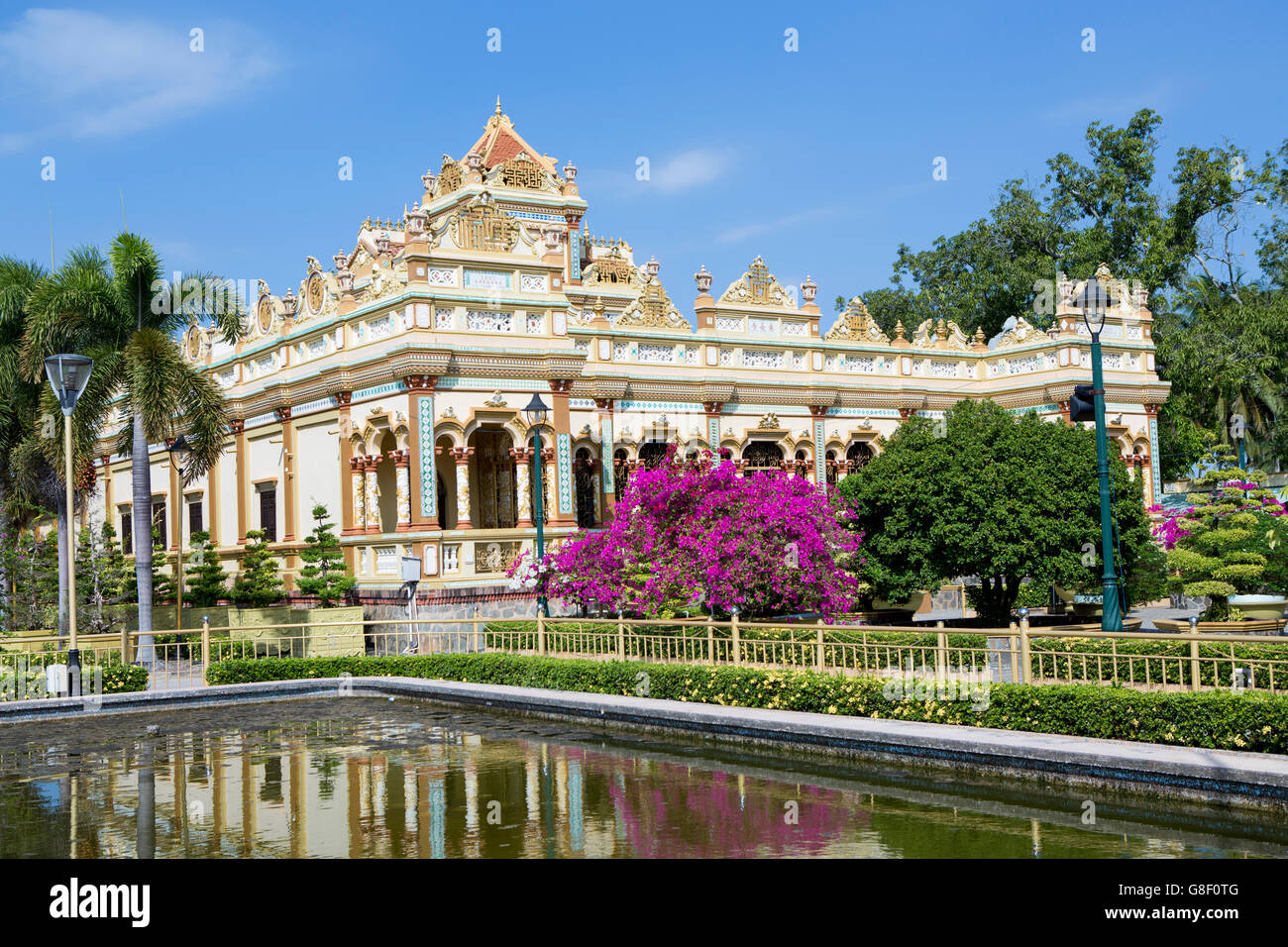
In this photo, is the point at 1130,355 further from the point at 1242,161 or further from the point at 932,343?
the point at 1242,161

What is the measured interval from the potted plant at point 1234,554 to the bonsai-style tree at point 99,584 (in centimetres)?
2303

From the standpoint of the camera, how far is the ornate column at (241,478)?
104 feet

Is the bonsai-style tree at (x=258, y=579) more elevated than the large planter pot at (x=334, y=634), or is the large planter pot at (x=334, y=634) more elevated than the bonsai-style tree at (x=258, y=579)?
the bonsai-style tree at (x=258, y=579)

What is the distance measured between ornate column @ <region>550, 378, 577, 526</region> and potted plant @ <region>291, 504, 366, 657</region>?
4.61 metres

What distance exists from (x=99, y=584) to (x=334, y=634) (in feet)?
27.4

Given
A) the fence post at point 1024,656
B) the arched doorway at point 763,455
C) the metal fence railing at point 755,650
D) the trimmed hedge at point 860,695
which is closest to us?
the trimmed hedge at point 860,695

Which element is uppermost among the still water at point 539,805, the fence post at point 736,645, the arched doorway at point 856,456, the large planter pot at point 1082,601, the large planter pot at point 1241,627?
the arched doorway at point 856,456

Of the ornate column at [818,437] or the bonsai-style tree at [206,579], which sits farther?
the ornate column at [818,437]

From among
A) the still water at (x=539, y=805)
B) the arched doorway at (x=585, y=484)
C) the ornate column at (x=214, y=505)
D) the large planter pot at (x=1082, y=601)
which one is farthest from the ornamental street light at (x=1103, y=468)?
the ornate column at (x=214, y=505)

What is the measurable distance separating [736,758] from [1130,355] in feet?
89.8

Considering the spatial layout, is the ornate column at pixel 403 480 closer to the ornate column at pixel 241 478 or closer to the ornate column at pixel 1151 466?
the ornate column at pixel 241 478

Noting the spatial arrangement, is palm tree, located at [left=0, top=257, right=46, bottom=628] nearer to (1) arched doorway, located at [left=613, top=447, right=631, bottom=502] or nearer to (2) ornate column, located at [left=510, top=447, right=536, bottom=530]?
(2) ornate column, located at [left=510, top=447, right=536, bottom=530]

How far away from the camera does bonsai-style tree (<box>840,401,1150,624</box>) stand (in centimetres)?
2453
